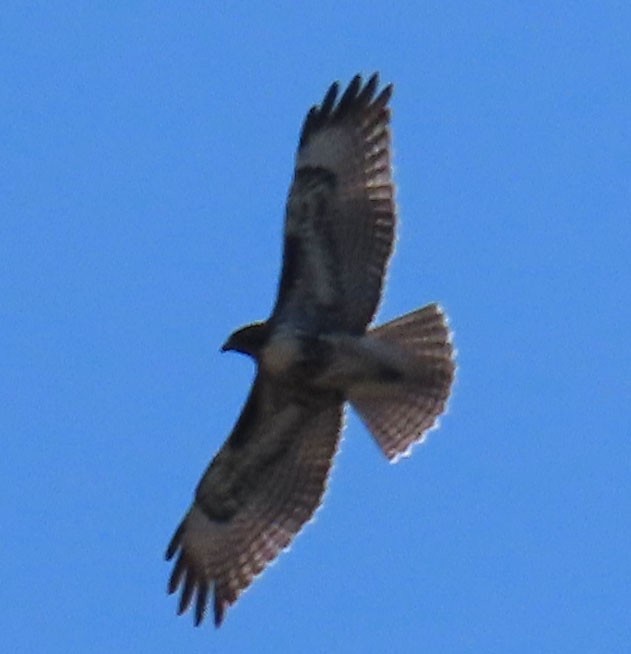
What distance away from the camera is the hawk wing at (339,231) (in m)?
13.0

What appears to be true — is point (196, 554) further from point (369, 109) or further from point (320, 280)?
point (369, 109)

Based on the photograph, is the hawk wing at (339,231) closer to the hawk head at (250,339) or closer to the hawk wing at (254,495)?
the hawk head at (250,339)

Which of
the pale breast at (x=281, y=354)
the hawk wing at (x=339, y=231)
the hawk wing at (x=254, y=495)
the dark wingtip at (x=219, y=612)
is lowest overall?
the dark wingtip at (x=219, y=612)

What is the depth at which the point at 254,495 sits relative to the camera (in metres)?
13.6

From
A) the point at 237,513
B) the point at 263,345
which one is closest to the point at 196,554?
the point at 237,513

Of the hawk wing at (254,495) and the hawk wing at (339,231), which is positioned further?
the hawk wing at (254,495)

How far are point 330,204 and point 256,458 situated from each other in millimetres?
1549

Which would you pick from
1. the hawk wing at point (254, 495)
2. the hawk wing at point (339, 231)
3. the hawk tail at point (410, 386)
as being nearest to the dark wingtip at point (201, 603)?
the hawk wing at point (254, 495)

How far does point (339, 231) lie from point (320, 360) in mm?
731

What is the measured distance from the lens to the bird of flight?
1299 cm

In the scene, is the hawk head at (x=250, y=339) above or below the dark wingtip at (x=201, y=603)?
above

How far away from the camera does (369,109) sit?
13.3m

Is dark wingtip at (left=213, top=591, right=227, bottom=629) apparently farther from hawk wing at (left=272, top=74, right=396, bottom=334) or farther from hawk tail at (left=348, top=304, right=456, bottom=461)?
hawk wing at (left=272, top=74, right=396, bottom=334)

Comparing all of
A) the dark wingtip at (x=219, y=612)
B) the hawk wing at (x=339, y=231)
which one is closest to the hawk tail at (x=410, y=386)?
the hawk wing at (x=339, y=231)
